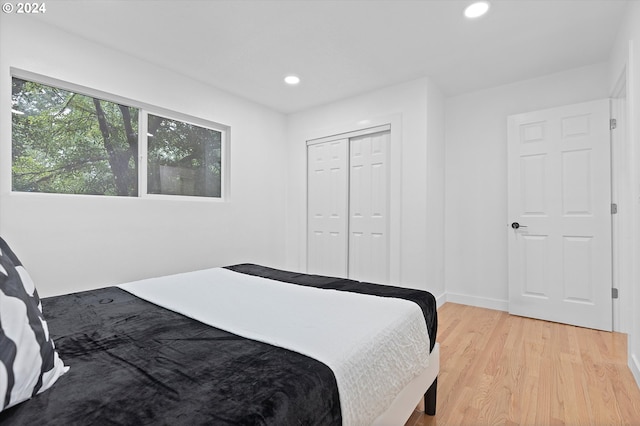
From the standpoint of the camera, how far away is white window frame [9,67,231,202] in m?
2.40

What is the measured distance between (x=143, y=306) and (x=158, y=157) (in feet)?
6.72

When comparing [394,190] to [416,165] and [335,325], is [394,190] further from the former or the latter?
[335,325]

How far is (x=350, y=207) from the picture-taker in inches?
157

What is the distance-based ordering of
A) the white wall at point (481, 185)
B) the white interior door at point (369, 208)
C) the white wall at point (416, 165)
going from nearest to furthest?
the white wall at point (416, 165) < the white wall at point (481, 185) < the white interior door at point (369, 208)

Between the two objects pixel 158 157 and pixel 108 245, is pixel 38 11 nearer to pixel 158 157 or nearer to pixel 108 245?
pixel 158 157

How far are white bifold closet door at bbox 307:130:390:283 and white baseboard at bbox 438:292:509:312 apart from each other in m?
0.89

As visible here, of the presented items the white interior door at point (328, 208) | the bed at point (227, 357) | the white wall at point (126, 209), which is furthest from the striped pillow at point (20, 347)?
the white interior door at point (328, 208)

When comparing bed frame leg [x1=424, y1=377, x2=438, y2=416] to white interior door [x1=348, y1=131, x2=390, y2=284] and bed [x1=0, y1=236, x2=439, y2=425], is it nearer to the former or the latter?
bed [x1=0, y1=236, x2=439, y2=425]

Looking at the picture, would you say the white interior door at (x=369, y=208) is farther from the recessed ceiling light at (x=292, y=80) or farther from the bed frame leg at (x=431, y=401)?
the bed frame leg at (x=431, y=401)

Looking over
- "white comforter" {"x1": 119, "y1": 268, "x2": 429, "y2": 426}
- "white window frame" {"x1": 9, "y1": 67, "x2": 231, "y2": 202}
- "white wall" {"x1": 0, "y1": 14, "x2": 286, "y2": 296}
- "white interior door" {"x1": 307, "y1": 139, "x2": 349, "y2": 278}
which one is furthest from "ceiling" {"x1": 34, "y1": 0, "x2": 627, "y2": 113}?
"white comforter" {"x1": 119, "y1": 268, "x2": 429, "y2": 426}

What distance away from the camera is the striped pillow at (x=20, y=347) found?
72 centimetres

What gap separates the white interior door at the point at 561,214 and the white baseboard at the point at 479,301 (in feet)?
0.47

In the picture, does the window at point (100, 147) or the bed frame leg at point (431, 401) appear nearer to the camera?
the bed frame leg at point (431, 401)

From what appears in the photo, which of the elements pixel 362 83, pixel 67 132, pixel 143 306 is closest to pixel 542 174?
pixel 362 83
